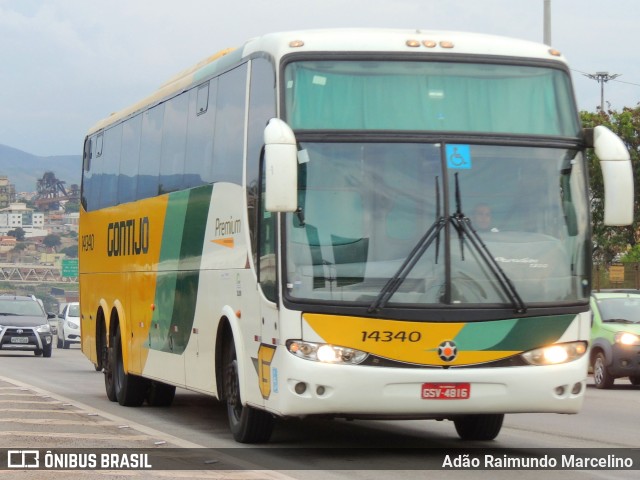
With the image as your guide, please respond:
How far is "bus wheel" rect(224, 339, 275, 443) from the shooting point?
13.4 m

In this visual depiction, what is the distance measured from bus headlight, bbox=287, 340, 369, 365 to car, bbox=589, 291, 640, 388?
13.8 m

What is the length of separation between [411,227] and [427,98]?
3.96ft

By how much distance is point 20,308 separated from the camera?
43.6m

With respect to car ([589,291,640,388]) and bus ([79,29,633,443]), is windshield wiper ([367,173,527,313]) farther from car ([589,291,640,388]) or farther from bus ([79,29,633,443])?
car ([589,291,640,388])

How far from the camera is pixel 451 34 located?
13.0m

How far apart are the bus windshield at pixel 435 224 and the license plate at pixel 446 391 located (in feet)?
2.11

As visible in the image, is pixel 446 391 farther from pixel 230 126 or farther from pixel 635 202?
pixel 635 202

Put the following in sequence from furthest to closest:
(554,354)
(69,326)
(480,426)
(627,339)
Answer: (69,326) < (627,339) < (480,426) < (554,354)

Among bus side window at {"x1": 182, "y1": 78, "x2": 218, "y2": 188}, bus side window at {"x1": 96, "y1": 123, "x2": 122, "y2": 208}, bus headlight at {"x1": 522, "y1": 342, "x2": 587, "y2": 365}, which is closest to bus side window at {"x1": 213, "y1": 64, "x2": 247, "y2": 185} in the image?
bus side window at {"x1": 182, "y1": 78, "x2": 218, "y2": 188}

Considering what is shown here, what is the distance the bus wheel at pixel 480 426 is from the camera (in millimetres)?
14117

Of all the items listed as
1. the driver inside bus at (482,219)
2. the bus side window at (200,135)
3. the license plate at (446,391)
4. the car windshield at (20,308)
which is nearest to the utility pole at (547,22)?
the bus side window at (200,135)

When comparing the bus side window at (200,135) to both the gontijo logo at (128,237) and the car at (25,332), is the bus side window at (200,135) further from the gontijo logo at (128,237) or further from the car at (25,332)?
the car at (25,332)

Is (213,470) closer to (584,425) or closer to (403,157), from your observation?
(403,157)

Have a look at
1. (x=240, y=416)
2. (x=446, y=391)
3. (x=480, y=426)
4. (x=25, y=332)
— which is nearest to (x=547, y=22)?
(x=25, y=332)
